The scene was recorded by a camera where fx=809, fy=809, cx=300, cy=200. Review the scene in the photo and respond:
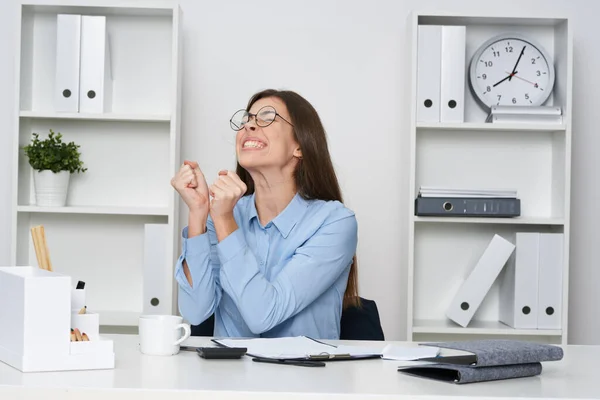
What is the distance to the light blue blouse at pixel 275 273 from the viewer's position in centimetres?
186

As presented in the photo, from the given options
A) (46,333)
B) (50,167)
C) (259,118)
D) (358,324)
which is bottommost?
(358,324)

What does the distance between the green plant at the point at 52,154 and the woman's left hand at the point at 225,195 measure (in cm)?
148

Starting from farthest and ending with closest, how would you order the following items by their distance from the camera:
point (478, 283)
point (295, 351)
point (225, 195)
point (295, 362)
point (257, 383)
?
1. point (478, 283)
2. point (225, 195)
3. point (295, 351)
4. point (295, 362)
5. point (257, 383)

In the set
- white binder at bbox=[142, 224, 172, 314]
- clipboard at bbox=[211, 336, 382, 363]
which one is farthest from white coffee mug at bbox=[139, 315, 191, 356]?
white binder at bbox=[142, 224, 172, 314]

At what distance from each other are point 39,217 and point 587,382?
2552mm

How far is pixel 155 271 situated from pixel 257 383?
1.91 metres

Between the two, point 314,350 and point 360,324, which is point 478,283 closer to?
point 360,324

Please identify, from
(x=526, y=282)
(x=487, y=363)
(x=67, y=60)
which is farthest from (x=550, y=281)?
(x=67, y=60)

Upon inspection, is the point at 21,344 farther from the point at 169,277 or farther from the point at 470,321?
the point at 470,321

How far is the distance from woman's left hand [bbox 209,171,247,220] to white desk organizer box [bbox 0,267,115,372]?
588mm

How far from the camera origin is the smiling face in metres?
2.18

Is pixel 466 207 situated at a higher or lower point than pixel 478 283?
higher

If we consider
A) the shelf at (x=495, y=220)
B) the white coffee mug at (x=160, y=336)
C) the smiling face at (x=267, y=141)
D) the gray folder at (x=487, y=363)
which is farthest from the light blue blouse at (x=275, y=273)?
the shelf at (x=495, y=220)

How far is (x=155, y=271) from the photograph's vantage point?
10.3ft
